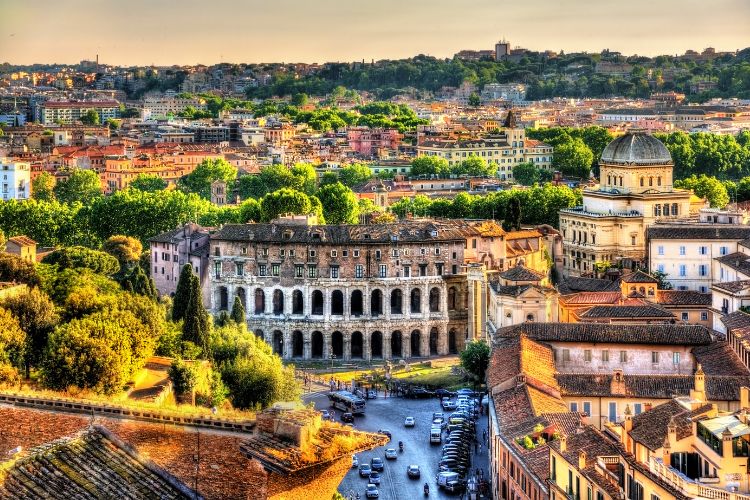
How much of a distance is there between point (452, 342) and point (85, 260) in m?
19.1

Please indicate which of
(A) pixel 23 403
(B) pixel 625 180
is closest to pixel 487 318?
(B) pixel 625 180

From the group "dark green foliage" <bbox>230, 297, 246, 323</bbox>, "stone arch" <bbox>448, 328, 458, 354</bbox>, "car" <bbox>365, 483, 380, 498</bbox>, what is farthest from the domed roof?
"car" <bbox>365, 483, 380, 498</bbox>

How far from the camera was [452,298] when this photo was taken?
7725 centimetres

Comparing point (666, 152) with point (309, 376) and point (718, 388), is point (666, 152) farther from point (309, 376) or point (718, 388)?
point (718, 388)

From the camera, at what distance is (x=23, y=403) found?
78.7ft

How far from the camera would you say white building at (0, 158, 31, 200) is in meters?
132

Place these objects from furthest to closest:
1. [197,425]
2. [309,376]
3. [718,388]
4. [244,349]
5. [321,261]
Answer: [321,261] < [309,376] < [244,349] < [718,388] < [197,425]

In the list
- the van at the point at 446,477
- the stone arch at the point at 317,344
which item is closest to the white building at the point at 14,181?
the stone arch at the point at 317,344

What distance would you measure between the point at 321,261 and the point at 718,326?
2386 cm

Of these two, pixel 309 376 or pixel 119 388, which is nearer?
pixel 119 388

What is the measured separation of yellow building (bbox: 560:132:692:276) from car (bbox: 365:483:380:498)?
39.6m

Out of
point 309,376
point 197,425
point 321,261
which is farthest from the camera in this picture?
point 321,261

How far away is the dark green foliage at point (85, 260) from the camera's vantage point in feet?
259

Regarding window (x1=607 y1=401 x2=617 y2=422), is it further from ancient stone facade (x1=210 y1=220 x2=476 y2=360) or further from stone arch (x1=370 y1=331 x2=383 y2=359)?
stone arch (x1=370 y1=331 x2=383 y2=359)
